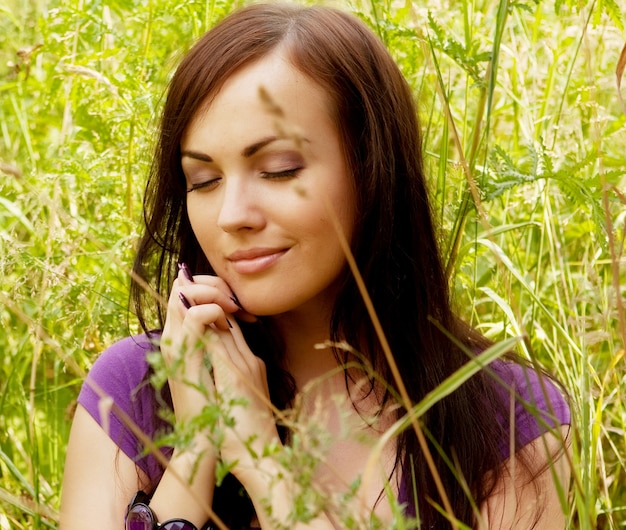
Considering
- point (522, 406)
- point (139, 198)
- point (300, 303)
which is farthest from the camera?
point (139, 198)

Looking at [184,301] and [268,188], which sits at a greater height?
[268,188]

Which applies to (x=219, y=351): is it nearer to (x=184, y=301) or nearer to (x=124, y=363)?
(x=184, y=301)

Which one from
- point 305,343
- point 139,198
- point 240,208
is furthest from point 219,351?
point 139,198

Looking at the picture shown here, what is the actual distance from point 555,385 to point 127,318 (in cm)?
104

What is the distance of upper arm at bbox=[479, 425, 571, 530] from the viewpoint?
1912 millimetres

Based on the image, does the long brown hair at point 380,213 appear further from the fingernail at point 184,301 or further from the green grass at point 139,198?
the fingernail at point 184,301

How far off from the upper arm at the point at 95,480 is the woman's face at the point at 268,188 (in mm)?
441

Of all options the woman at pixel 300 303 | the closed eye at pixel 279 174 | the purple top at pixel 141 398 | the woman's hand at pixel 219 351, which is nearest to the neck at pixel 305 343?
the woman at pixel 300 303

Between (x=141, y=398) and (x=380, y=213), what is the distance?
2.22 feet

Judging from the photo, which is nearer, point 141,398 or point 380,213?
point 380,213

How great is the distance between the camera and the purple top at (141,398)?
2.02 meters

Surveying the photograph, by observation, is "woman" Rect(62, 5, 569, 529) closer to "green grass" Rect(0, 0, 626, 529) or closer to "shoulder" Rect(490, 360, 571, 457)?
"shoulder" Rect(490, 360, 571, 457)

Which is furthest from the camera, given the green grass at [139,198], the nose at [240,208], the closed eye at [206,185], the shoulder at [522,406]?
the green grass at [139,198]

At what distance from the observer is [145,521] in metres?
1.84
